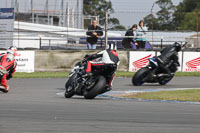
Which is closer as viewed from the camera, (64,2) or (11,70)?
(11,70)

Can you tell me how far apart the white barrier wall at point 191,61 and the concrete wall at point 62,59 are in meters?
2.48

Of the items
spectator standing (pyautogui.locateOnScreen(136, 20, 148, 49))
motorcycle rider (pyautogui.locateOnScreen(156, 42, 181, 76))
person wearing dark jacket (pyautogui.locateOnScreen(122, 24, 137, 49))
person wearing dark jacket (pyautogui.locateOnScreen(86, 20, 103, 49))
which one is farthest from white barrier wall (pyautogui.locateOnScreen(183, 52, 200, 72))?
motorcycle rider (pyautogui.locateOnScreen(156, 42, 181, 76))

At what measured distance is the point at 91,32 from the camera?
24328 millimetres

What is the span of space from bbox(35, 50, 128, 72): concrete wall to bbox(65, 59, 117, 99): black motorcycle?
10469 millimetres

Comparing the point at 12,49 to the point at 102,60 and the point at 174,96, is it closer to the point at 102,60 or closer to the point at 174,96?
the point at 102,60

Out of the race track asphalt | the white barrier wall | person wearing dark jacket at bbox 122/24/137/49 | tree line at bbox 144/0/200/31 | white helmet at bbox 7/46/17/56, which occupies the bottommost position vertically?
the race track asphalt

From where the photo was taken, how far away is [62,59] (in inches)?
944

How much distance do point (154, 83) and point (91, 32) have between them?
5814mm

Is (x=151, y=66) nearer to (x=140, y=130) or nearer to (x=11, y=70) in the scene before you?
(x=11, y=70)

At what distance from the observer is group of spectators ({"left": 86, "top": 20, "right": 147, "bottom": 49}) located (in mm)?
24250

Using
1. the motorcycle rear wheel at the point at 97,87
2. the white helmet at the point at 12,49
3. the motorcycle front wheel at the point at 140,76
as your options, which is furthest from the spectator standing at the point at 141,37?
the motorcycle rear wheel at the point at 97,87

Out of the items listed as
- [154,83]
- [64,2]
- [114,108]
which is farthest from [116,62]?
[64,2]

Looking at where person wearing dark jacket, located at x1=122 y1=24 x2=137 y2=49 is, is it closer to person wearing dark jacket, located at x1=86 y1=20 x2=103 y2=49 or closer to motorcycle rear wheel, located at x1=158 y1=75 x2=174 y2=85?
person wearing dark jacket, located at x1=86 y1=20 x2=103 y2=49

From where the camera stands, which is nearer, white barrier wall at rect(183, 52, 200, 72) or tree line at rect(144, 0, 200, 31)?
white barrier wall at rect(183, 52, 200, 72)
